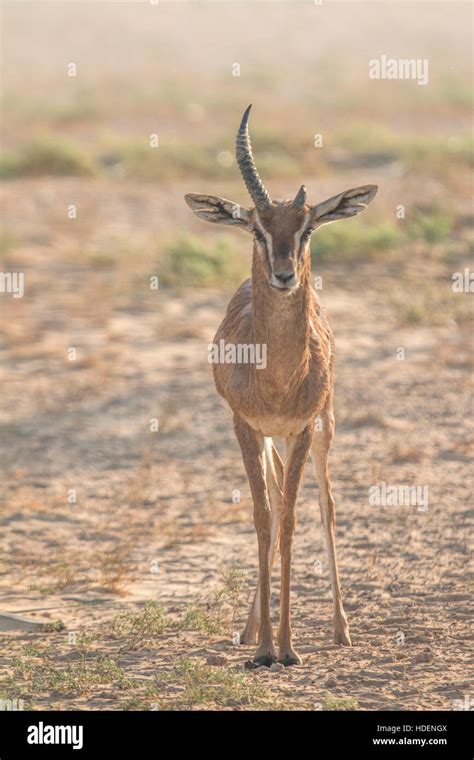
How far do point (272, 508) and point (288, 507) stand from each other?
71cm

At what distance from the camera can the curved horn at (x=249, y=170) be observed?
6570 mm

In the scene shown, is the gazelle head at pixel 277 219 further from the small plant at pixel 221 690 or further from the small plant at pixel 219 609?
the small plant at pixel 219 609

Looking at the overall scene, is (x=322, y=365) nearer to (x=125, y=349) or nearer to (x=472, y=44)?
(x=125, y=349)

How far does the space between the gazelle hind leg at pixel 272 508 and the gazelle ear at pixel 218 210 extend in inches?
50.7

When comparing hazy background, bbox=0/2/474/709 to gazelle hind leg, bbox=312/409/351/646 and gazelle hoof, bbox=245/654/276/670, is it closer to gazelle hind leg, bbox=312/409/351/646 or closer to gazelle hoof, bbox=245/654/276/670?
gazelle hoof, bbox=245/654/276/670

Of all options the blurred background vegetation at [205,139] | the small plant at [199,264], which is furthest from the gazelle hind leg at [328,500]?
the small plant at [199,264]

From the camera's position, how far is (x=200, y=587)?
27.2 feet

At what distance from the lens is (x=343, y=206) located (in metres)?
6.93

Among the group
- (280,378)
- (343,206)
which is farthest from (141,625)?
(343,206)

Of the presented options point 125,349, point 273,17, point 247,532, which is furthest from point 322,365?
point 273,17

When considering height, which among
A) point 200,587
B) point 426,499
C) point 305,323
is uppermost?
point 305,323

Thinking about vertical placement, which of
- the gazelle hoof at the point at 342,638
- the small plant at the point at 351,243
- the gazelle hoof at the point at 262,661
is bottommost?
the gazelle hoof at the point at 262,661
